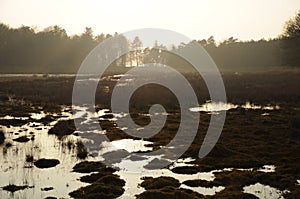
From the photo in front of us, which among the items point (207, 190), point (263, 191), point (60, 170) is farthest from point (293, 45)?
point (60, 170)

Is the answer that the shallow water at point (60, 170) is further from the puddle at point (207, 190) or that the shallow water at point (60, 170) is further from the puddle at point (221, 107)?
the puddle at point (221, 107)

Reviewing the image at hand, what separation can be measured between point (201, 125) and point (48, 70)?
329 feet

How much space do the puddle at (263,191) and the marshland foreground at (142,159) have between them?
42 millimetres

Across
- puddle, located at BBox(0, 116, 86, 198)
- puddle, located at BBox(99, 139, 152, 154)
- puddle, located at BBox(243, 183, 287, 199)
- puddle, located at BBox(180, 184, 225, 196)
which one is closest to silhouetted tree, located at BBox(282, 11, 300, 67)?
puddle, located at BBox(99, 139, 152, 154)

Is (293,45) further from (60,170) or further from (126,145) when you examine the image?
(60,170)

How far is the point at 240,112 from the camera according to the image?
3853 cm

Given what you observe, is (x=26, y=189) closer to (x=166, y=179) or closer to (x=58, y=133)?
(x=166, y=179)

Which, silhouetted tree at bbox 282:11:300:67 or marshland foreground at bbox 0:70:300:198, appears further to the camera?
silhouetted tree at bbox 282:11:300:67

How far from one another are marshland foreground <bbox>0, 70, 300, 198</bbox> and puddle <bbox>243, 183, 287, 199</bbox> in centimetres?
4

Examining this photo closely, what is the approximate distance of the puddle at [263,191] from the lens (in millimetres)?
15172

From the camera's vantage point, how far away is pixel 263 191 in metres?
15.8

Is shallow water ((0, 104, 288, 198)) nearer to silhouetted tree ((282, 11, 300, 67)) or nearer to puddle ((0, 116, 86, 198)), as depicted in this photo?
puddle ((0, 116, 86, 198))

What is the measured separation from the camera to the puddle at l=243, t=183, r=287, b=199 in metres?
15.2

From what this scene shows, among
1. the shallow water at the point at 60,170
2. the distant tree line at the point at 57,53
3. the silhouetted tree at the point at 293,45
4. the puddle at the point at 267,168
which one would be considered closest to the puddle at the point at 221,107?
the shallow water at the point at 60,170
